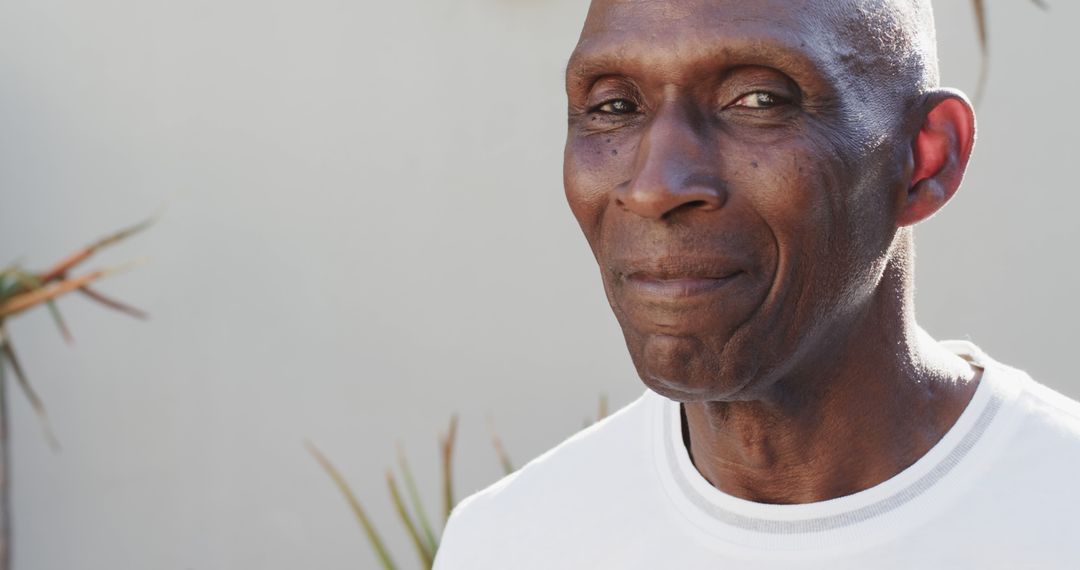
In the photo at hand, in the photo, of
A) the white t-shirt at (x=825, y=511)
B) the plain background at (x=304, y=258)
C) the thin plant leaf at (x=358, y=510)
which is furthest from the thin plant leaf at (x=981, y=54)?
the white t-shirt at (x=825, y=511)

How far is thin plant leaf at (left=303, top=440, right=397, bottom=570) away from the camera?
13.8 feet

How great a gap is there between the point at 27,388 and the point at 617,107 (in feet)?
8.97

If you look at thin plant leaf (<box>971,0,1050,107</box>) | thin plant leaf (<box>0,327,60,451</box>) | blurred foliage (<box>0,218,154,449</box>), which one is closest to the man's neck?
blurred foliage (<box>0,218,154,449</box>)

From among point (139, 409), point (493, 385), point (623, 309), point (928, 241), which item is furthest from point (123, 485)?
point (623, 309)

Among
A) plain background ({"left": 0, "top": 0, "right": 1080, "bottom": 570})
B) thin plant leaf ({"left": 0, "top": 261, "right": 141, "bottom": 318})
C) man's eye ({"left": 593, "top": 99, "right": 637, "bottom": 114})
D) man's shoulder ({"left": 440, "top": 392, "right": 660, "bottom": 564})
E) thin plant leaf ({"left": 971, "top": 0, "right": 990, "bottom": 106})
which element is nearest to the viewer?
man's eye ({"left": 593, "top": 99, "right": 637, "bottom": 114})

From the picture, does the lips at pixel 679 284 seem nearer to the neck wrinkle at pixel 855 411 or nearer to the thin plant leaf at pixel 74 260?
the neck wrinkle at pixel 855 411

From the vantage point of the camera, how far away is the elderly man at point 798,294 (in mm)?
1825

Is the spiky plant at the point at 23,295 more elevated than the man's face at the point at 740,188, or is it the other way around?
the man's face at the point at 740,188

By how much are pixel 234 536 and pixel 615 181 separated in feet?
10.9

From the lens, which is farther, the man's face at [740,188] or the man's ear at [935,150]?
the man's ear at [935,150]

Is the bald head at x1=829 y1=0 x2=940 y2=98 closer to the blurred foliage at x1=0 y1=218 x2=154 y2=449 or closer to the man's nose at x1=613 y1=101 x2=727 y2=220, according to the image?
the man's nose at x1=613 y1=101 x2=727 y2=220

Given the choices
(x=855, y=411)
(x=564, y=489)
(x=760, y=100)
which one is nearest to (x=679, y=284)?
(x=760, y=100)

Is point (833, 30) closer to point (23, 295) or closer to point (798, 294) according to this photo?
point (798, 294)

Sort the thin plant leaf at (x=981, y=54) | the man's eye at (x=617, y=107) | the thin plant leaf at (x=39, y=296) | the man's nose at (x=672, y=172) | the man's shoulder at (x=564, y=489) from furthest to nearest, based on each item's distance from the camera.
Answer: the thin plant leaf at (x=981, y=54) → the thin plant leaf at (x=39, y=296) → the man's shoulder at (x=564, y=489) → the man's eye at (x=617, y=107) → the man's nose at (x=672, y=172)
